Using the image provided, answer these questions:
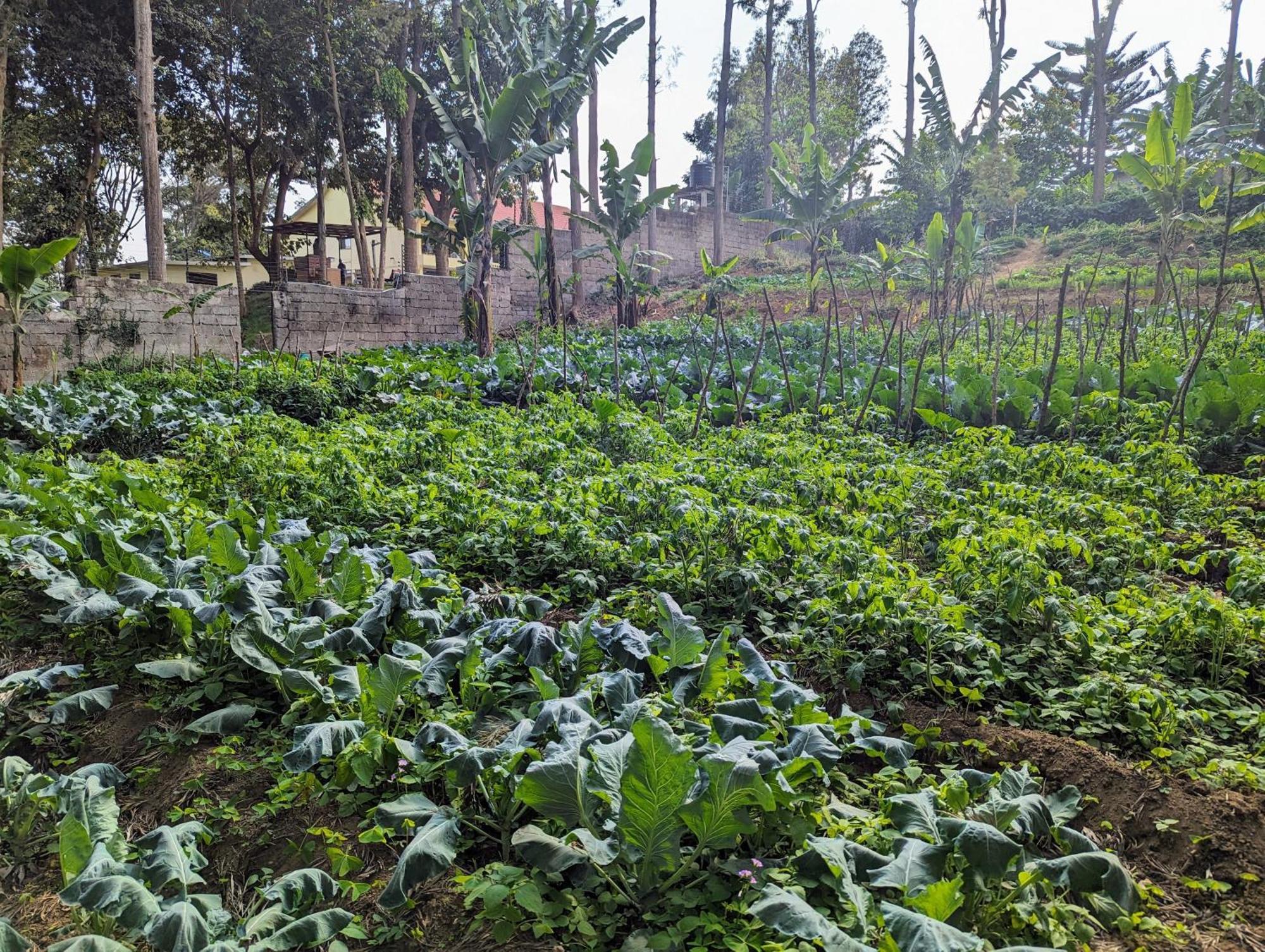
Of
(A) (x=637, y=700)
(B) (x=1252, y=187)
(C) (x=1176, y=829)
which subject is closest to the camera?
(C) (x=1176, y=829)

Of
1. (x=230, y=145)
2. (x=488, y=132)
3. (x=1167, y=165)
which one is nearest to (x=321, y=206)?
(x=230, y=145)

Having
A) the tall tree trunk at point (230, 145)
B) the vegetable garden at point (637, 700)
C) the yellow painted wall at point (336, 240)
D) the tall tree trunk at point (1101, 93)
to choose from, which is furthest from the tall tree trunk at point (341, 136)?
the tall tree trunk at point (1101, 93)

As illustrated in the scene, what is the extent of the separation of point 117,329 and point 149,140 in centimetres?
397

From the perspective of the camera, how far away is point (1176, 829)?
2.26m

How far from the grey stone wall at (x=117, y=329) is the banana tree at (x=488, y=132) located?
14.4 feet

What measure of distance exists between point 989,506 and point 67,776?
458 centimetres

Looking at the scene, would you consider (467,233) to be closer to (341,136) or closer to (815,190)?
(815,190)

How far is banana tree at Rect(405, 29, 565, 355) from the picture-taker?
11.9 metres

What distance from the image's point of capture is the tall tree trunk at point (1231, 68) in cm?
2189

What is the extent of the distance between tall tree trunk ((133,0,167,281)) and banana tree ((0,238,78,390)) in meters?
3.66

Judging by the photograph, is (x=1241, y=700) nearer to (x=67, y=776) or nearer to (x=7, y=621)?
(x=67, y=776)

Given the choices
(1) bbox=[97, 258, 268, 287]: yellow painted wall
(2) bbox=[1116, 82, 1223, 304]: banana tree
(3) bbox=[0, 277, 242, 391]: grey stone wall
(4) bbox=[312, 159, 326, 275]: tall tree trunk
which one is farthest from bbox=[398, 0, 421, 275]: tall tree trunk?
(2) bbox=[1116, 82, 1223, 304]: banana tree

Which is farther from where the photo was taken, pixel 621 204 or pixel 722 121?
pixel 722 121

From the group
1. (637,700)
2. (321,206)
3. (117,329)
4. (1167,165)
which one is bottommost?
(637,700)
